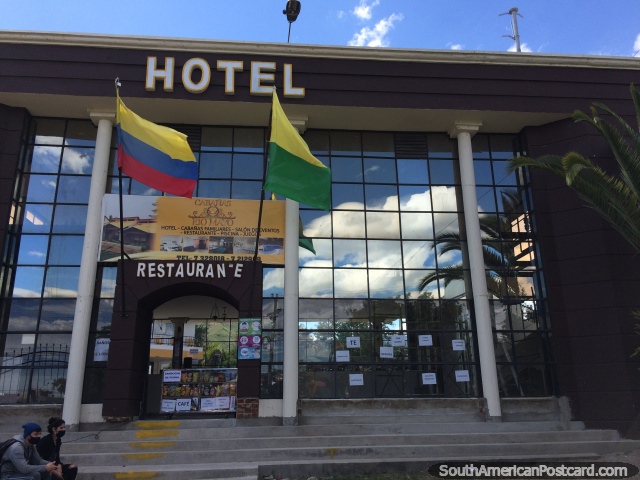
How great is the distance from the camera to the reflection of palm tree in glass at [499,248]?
15.1 meters

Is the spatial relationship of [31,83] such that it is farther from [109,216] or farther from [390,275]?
[390,275]

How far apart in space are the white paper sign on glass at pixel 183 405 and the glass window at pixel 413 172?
8.70 m

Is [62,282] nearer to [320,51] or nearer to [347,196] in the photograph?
[347,196]

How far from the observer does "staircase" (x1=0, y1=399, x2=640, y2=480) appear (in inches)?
403

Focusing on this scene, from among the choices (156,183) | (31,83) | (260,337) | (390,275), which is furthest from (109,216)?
(390,275)

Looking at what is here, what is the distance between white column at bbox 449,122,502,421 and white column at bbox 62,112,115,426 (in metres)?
10.2

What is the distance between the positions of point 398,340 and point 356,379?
1601mm

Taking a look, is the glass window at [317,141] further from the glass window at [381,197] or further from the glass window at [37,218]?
the glass window at [37,218]

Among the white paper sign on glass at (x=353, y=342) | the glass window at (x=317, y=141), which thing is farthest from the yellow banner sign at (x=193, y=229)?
the white paper sign on glass at (x=353, y=342)

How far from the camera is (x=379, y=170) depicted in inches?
625

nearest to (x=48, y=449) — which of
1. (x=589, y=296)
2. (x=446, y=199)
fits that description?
(x=446, y=199)

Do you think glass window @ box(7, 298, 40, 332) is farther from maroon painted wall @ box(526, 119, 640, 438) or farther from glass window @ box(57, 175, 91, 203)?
maroon painted wall @ box(526, 119, 640, 438)

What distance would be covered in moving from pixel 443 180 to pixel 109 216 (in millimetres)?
9788

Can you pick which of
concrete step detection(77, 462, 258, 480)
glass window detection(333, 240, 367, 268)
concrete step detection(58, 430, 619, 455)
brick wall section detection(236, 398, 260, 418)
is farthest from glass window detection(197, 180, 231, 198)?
concrete step detection(77, 462, 258, 480)
